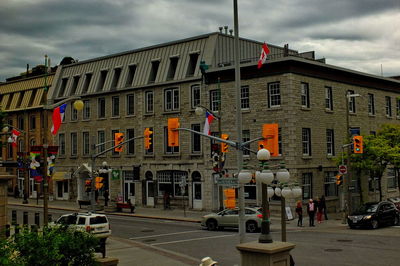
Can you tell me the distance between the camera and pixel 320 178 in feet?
121

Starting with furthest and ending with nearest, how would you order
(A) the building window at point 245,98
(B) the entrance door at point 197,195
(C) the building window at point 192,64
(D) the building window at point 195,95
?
(C) the building window at point 192,64
(D) the building window at point 195,95
(B) the entrance door at point 197,195
(A) the building window at point 245,98

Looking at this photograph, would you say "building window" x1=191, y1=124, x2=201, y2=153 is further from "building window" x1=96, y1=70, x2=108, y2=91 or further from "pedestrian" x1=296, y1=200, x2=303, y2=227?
"building window" x1=96, y1=70, x2=108, y2=91

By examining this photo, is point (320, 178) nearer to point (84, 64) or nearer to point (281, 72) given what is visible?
point (281, 72)

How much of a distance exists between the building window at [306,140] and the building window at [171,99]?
1193 centimetres

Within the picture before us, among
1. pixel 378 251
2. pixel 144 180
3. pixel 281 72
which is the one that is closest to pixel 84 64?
pixel 144 180

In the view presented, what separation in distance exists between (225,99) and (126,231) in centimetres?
1466

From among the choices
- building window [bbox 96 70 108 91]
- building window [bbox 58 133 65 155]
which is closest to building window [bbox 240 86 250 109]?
building window [bbox 96 70 108 91]

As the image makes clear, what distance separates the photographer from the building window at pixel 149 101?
44312 mm

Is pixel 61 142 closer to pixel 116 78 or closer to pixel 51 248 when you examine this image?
pixel 116 78

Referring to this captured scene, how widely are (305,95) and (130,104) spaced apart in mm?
17982

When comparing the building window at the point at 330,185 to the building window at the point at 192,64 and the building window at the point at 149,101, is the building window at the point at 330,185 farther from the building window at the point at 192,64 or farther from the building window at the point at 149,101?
the building window at the point at 149,101

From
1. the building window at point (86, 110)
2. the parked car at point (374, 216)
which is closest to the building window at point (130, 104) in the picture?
the building window at point (86, 110)

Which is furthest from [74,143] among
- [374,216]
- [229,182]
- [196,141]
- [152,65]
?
[229,182]

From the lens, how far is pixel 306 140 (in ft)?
119
